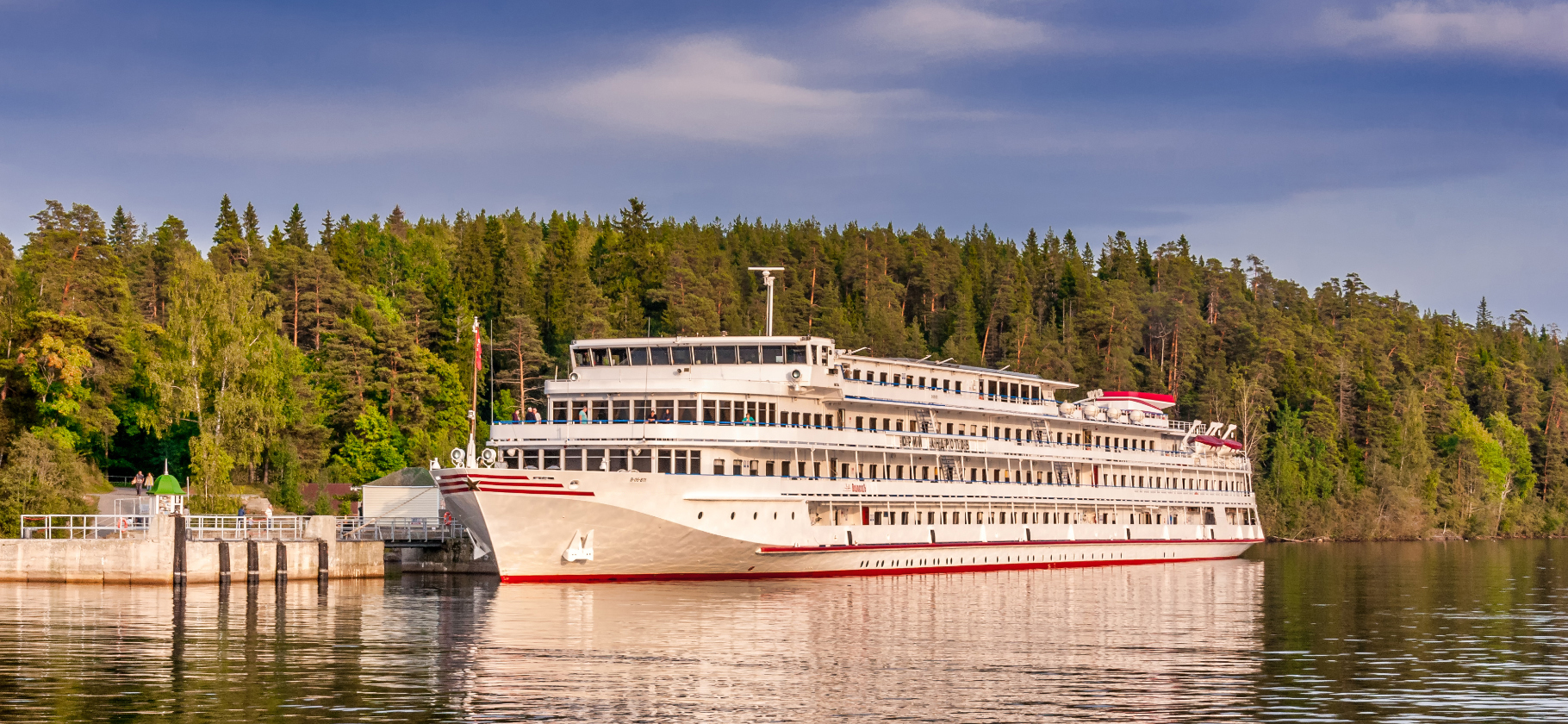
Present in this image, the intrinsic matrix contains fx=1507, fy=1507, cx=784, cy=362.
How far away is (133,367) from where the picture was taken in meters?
75.0

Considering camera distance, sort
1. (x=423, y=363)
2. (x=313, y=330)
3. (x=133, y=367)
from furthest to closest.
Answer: (x=313, y=330) < (x=423, y=363) < (x=133, y=367)

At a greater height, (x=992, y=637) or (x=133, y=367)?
(x=133, y=367)

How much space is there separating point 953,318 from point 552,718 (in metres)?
110

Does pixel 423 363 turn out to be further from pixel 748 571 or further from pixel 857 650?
pixel 857 650

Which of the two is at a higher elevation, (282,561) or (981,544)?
(282,561)

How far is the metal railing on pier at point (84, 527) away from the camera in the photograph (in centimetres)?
4709

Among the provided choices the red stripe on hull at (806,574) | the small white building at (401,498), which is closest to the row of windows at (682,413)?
the red stripe on hull at (806,574)

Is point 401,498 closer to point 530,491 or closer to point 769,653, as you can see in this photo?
point 530,491

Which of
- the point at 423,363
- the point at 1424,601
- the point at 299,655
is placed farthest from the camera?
the point at 423,363

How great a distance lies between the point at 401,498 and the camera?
64125 millimetres

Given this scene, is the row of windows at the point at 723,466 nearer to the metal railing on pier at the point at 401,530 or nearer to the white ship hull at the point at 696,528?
the white ship hull at the point at 696,528

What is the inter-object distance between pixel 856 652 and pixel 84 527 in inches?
1106

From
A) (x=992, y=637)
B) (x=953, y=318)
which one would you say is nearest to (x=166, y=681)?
(x=992, y=637)

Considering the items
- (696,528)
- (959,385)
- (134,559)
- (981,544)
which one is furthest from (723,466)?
(134,559)
